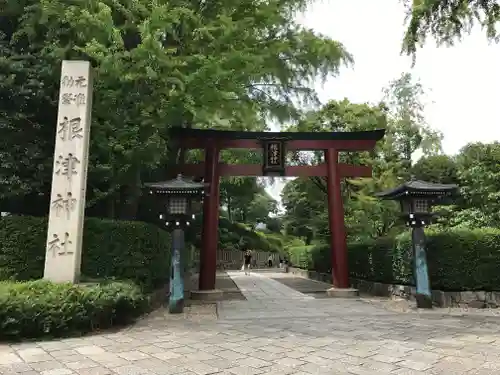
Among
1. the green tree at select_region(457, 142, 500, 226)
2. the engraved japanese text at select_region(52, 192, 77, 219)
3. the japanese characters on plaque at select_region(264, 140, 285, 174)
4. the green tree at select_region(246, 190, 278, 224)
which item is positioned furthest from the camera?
the green tree at select_region(246, 190, 278, 224)

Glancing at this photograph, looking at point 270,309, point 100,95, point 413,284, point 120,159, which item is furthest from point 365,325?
point 100,95

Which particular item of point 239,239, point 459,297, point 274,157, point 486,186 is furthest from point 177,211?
point 239,239

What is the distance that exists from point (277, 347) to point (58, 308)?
11.6ft

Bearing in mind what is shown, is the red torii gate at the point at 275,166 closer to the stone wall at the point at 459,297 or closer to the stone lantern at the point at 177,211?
the stone wall at the point at 459,297

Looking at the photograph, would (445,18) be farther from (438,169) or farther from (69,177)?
(438,169)

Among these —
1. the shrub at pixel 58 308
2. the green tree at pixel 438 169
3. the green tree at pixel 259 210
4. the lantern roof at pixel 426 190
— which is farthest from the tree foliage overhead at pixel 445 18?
the green tree at pixel 259 210

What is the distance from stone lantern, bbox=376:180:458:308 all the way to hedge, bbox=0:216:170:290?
→ 6.63 metres

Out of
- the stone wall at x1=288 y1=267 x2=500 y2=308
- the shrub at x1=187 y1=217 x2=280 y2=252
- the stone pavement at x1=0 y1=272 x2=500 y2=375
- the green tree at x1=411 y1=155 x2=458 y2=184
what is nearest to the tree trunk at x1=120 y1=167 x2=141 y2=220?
the stone pavement at x1=0 y1=272 x2=500 y2=375

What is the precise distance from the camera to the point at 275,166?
12.8 m

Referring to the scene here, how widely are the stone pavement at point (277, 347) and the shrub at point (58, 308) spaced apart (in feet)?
1.02

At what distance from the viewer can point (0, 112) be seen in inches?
364

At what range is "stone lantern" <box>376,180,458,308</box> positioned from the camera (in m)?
9.66

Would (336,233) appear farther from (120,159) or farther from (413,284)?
(120,159)

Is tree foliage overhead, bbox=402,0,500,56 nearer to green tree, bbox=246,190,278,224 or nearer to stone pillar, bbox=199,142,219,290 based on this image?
stone pillar, bbox=199,142,219,290
